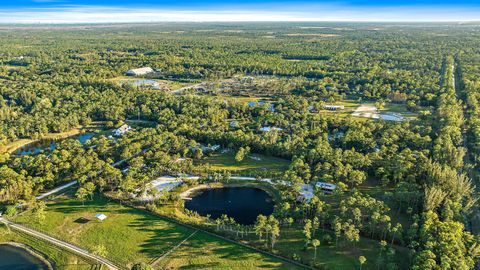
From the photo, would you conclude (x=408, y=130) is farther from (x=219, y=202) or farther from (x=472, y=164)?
(x=219, y=202)

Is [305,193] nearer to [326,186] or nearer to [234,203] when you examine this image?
[326,186]

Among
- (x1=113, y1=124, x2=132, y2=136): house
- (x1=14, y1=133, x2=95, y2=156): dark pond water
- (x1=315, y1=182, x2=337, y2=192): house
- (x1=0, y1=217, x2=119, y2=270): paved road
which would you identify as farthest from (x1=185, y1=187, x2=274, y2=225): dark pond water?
(x1=14, y1=133, x2=95, y2=156): dark pond water

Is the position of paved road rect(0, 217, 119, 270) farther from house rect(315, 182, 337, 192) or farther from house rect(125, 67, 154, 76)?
house rect(125, 67, 154, 76)

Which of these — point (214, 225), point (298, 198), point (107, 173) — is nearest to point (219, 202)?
point (214, 225)

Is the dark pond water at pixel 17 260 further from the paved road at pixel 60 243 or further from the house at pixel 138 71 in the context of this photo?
the house at pixel 138 71

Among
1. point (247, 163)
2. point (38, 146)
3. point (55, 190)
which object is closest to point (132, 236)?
point (55, 190)

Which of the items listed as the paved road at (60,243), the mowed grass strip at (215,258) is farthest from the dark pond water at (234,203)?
the paved road at (60,243)

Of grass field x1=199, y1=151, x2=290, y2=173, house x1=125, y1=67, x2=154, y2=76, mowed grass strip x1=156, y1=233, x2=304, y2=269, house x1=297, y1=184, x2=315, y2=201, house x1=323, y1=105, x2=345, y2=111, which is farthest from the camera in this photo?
house x1=125, y1=67, x2=154, y2=76
